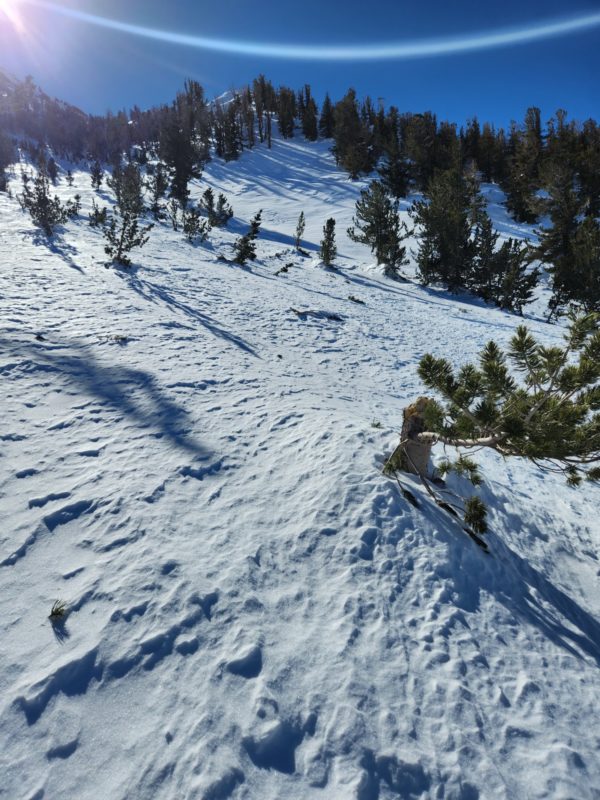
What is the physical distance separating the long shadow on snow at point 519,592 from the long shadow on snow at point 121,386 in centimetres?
329

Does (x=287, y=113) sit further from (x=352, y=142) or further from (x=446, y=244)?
(x=446, y=244)

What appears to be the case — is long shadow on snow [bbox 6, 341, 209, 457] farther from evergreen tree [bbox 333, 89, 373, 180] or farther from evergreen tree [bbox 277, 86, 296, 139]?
evergreen tree [bbox 277, 86, 296, 139]

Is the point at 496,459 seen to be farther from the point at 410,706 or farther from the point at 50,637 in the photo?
the point at 50,637

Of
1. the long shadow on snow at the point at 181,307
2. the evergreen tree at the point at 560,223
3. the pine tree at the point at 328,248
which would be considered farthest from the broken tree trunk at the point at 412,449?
the evergreen tree at the point at 560,223

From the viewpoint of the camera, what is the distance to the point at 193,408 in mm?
6176

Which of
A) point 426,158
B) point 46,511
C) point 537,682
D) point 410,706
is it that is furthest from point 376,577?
point 426,158

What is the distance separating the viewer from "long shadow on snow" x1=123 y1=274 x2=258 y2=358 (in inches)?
372

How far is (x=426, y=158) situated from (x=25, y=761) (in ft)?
178

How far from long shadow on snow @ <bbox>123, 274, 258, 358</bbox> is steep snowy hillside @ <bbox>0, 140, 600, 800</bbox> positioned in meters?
1.54

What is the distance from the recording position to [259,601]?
334 cm

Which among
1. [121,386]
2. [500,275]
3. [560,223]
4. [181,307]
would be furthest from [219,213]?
[121,386]

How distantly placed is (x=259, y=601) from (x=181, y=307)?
30.6 ft

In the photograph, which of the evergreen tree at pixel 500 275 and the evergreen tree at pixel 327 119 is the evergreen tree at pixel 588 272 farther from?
the evergreen tree at pixel 327 119

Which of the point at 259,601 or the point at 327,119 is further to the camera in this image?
the point at 327,119
